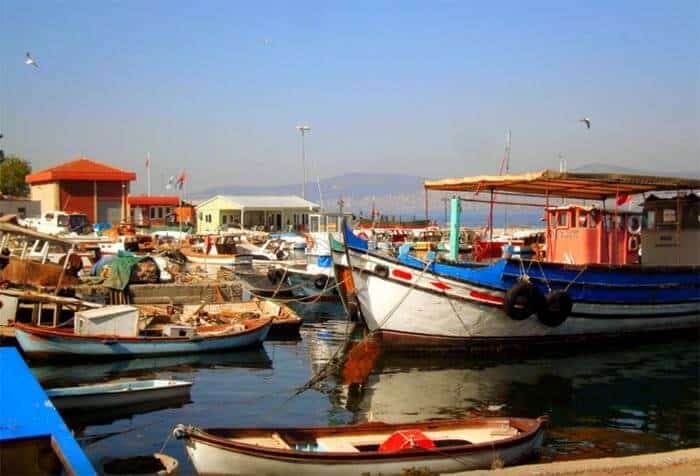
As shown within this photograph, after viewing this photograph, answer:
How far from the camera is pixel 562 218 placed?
20.7 meters

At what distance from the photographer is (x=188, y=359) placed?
17297mm

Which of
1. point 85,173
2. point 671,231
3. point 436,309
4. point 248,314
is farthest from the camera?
point 85,173

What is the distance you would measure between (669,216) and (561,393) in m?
9.00

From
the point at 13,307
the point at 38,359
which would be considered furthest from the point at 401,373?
the point at 13,307

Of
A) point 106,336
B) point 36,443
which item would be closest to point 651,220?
point 106,336

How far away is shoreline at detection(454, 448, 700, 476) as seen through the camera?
7133mm

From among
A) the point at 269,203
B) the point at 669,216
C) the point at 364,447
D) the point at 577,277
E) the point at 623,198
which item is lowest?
the point at 364,447

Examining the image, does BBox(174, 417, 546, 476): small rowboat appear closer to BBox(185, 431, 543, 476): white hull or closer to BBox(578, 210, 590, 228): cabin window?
BBox(185, 431, 543, 476): white hull

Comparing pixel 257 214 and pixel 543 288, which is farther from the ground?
pixel 257 214

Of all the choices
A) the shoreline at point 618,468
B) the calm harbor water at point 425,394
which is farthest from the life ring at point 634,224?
the shoreline at point 618,468

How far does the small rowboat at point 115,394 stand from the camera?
12234 mm

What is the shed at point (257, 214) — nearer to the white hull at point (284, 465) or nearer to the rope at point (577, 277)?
the rope at point (577, 277)

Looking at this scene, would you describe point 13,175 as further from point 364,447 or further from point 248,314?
point 364,447

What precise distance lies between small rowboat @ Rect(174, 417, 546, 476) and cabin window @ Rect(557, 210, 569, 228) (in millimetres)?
11767
